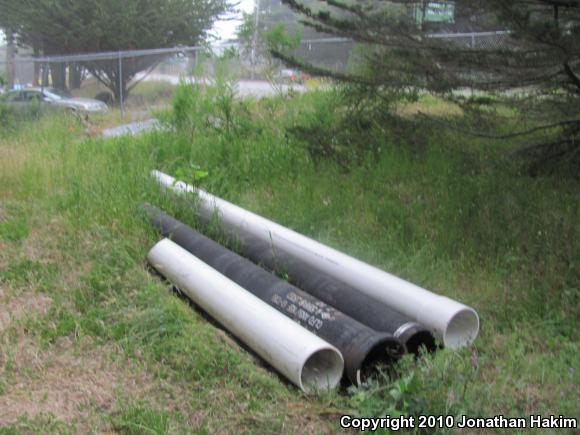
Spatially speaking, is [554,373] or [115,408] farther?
A: [554,373]

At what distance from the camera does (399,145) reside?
786 cm

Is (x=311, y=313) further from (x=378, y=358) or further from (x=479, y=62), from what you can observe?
(x=479, y=62)

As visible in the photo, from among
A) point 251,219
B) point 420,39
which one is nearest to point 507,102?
point 420,39

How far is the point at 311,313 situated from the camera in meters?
4.02

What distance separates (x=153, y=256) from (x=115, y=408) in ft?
6.58

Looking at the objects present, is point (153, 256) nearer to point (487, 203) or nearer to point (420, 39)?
point (487, 203)

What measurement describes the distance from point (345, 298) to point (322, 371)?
765 millimetres

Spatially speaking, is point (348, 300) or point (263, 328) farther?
point (348, 300)

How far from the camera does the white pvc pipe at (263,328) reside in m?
3.47

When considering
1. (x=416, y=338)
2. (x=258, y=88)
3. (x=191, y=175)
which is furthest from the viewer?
(x=258, y=88)

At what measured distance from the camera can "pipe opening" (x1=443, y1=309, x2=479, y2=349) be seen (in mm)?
3953

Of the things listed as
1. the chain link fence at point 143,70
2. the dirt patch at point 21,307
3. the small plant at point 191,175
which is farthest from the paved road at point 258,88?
the dirt patch at point 21,307

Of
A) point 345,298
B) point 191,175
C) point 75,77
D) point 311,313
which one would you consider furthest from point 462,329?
point 75,77

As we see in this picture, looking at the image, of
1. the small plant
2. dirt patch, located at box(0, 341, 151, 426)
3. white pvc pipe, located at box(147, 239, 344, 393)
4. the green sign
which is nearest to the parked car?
the small plant
